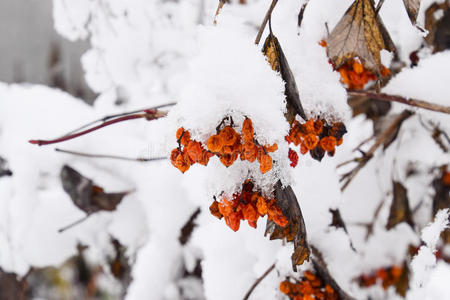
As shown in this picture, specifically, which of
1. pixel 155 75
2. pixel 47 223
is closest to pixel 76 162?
pixel 47 223

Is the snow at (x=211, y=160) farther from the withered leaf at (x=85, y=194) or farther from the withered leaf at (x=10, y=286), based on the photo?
the withered leaf at (x=85, y=194)

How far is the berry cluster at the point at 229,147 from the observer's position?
20.4 inches

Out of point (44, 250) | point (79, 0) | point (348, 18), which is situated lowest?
point (44, 250)

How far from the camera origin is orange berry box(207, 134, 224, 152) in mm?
511

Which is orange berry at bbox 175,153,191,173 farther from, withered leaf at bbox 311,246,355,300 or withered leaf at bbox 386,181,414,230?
withered leaf at bbox 386,181,414,230

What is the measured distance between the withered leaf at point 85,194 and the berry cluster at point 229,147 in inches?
29.2

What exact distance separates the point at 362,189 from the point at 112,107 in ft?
4.21

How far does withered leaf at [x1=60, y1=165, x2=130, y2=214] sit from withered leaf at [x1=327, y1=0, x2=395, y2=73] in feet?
2.79

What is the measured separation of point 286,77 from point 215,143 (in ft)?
0.53

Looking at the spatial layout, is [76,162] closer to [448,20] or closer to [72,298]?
[448,20]

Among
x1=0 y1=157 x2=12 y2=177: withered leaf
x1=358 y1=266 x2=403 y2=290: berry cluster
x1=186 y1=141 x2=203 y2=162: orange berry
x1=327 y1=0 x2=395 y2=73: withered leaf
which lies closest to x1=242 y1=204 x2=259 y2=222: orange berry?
x1=186 y1=141 x2=203 y2=162: orange berry

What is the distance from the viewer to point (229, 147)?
0.52m

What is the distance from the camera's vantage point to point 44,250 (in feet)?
4.89

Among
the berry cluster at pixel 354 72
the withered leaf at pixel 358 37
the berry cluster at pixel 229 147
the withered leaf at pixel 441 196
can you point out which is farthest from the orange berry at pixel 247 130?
the withered leaf at pixel 441 196
